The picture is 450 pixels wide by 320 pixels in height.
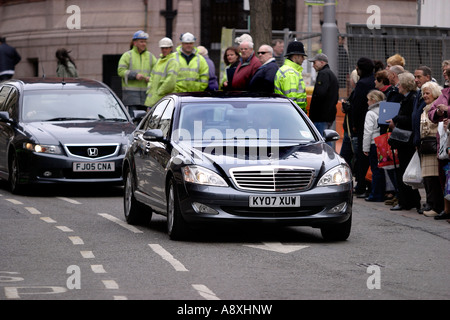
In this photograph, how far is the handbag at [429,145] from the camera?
611 inches

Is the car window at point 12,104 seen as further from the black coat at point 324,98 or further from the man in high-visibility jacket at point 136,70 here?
the black coat at point 324,98

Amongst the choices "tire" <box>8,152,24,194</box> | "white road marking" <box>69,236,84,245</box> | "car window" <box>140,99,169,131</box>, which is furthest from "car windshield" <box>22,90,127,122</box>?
"white road marking" <box>69,236,84,245</box>

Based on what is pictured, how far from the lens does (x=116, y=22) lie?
3656cm

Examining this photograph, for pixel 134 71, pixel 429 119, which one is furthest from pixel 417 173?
pixel 134 71

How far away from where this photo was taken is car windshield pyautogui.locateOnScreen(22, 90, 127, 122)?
18969mm

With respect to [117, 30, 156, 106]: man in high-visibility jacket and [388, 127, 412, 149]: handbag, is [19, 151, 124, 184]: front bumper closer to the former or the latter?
[388, 127, 412, 149]: handbag

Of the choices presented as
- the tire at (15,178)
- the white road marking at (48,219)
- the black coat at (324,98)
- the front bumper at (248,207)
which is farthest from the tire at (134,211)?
the black coat at (324,98)

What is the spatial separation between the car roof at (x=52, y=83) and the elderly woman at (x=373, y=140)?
4839 mm

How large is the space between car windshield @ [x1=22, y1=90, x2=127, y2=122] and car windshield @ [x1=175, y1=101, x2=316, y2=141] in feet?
18.9

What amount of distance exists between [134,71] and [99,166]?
5.73m

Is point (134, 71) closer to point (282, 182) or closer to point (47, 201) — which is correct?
point (47, 201)

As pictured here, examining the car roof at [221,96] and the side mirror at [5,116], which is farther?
the side mirror at [5,116]

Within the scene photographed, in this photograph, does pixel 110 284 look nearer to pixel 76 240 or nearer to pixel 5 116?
pixel 76 240
